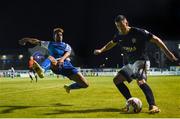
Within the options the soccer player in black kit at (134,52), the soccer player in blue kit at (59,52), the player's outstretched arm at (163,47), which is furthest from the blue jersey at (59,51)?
the player's outstretched arm at (163,47)

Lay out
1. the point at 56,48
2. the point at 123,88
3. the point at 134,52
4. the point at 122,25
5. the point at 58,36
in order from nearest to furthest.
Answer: the point at 122,25, the point at 134,52, the point at 123,88, the point at 58,36, the point at 56,48

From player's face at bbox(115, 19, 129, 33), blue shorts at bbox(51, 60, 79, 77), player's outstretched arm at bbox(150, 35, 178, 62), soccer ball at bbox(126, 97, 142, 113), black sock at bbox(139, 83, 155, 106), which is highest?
player's face at bbox(115, 19, 129, 33)

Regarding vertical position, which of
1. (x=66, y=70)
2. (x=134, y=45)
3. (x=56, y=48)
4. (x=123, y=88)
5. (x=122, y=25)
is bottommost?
(x=123, y=88)

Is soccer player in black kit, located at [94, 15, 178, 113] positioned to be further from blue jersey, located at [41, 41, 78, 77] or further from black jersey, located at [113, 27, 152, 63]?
blue jersey, located at [41, 41, 78, 77]

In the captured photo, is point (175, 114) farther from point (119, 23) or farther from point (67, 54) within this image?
point (67, 54)

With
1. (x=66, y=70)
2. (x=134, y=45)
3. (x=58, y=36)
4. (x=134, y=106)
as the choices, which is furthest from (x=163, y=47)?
(x=66, y=70)

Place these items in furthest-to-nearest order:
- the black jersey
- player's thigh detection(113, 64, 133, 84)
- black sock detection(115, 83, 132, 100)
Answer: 1. black sock detection(115, 83, 132, 100)
2. player's thigh detection(113, 64, 133, 84)
3. the black jersey

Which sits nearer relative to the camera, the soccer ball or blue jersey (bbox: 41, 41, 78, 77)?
the soccer ball

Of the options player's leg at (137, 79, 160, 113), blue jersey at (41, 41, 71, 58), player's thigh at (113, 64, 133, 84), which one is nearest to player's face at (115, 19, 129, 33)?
player's thigh at (113, 64, 133, 84)

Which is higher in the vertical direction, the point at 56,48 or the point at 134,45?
the point at 56,48

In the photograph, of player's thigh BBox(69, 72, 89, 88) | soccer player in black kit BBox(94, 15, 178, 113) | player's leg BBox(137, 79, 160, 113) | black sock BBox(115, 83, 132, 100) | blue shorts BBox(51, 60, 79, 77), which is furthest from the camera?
player's thigh BBox(69, 72, 89, 88)

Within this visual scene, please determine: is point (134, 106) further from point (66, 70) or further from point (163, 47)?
point (66, 70)

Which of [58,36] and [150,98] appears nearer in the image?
[150,98]

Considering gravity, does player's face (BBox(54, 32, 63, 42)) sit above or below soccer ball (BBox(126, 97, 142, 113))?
above
